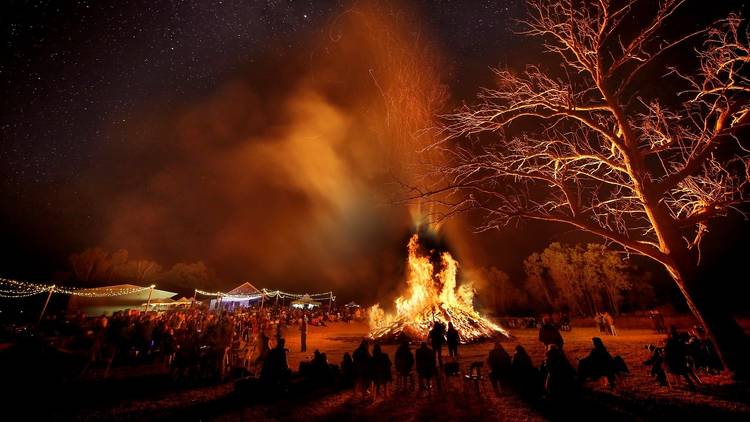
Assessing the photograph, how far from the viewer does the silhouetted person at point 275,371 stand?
359 inches

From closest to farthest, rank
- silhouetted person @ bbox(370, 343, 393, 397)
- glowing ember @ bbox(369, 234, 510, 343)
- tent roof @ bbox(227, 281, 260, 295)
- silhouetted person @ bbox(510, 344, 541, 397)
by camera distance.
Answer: silhouetted person @ bbox(510, 344, 541, 397)
silhouetted person @ bbox(370, 343, 393, 397)
glowing ember @ bbox(369, 234, 510, 343)
tent roof @ bbox(227, 281, 260, 295)

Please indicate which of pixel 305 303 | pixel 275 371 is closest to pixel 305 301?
pixel 305 303

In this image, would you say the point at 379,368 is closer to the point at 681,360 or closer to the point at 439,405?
the point at 439,405

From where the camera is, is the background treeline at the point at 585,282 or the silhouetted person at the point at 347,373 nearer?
the silhouetted person at the point at 347,373

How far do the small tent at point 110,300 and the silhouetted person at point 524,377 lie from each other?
33.4 m

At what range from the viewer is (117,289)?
29969 mm

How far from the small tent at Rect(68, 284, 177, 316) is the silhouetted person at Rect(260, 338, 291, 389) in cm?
2788

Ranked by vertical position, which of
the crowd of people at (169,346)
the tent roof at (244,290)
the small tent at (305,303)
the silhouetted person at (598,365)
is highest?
the tent roof at (244,290)

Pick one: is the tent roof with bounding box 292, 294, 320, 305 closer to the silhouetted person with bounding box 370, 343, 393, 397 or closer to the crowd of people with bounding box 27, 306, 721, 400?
the crowd of people with bounding box 27, 306, 721, 400

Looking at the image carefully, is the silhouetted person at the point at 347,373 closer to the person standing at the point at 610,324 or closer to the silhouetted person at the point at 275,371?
the silhouetted person at the point at 275,371

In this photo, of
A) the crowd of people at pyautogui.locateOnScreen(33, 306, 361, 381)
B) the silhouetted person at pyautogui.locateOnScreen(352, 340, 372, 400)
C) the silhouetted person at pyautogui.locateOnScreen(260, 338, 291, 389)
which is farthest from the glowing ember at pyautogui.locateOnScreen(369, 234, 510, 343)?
the silhouetted person at pyautogui.locateOnScreen(260, 338, 291, 389)

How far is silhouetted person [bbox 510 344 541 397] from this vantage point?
8.41 m

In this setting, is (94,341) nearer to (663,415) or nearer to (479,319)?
(663,415)

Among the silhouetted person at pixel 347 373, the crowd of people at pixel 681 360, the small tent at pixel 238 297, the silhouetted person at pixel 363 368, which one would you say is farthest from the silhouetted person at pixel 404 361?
the small tent at pixel 238 297
